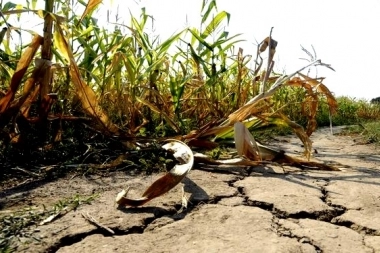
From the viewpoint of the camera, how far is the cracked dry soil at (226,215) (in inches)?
43.7

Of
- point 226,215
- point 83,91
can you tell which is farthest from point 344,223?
point 83,91

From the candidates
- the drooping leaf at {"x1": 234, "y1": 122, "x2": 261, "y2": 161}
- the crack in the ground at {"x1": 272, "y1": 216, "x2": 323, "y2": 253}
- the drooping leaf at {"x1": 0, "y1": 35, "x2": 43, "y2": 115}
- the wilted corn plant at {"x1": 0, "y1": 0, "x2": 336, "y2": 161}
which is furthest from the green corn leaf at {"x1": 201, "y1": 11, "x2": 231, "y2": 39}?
the crack in the ground at {"x1": 272, "y1": 216, "x2": 323, "y2": 253}

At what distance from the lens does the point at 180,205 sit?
1394 millimetres

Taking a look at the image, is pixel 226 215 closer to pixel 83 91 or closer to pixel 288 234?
pixel 288 234

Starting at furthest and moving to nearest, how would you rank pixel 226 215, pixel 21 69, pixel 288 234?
pixel 21 69, pixel 226 215, pixel 288 234

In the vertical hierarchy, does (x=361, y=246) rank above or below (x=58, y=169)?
below

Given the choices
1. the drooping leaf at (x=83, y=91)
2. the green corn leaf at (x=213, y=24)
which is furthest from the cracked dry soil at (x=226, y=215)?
the green corn leaf at (x=213, y=24)

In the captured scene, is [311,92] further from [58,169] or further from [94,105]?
[58,169]

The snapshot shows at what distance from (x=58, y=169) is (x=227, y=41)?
3.71 ft

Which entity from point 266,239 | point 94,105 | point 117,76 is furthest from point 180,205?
point 117,76

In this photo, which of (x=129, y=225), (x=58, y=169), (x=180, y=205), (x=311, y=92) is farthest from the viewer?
(x=311, y=92)

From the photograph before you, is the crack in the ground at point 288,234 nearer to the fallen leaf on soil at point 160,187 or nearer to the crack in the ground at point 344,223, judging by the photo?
the crack in the ground at point 344,223

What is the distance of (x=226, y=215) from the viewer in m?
1.32

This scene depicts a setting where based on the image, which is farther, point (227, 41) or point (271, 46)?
point (227, 41)
